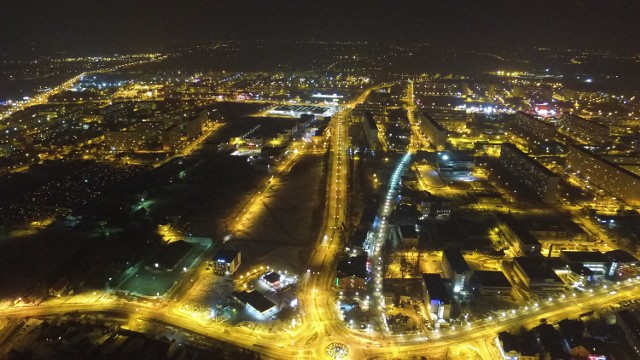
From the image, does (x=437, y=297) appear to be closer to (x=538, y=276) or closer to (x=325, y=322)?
(x=325, y=322)

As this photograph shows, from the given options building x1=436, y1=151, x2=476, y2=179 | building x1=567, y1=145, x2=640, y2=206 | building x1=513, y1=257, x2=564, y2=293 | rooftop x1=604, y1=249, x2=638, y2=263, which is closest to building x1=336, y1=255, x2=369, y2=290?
building x1=513, y1=257, x2=564, y2=293

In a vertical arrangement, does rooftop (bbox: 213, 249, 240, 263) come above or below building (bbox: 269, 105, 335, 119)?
below

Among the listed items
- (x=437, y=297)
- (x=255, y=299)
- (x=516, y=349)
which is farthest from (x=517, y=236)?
(x=255, y=299)

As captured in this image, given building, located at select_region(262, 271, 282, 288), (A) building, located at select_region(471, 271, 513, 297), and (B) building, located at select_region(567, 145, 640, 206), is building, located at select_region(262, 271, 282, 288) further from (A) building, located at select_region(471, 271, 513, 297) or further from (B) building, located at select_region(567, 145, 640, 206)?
(B) building, located at select_region(567, 145, 640, 206)

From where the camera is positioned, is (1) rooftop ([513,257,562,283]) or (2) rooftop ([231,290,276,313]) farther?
(1) rooftop ([513,257,562,283])

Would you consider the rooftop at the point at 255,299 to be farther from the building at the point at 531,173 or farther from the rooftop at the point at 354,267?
the building at the point at 531,173

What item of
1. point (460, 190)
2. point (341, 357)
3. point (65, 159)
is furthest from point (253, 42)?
point (341, 357)

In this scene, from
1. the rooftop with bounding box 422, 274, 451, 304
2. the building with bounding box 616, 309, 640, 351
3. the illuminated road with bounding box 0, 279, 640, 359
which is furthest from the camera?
the rooftop with bounding box 422, 274, 451, 304
